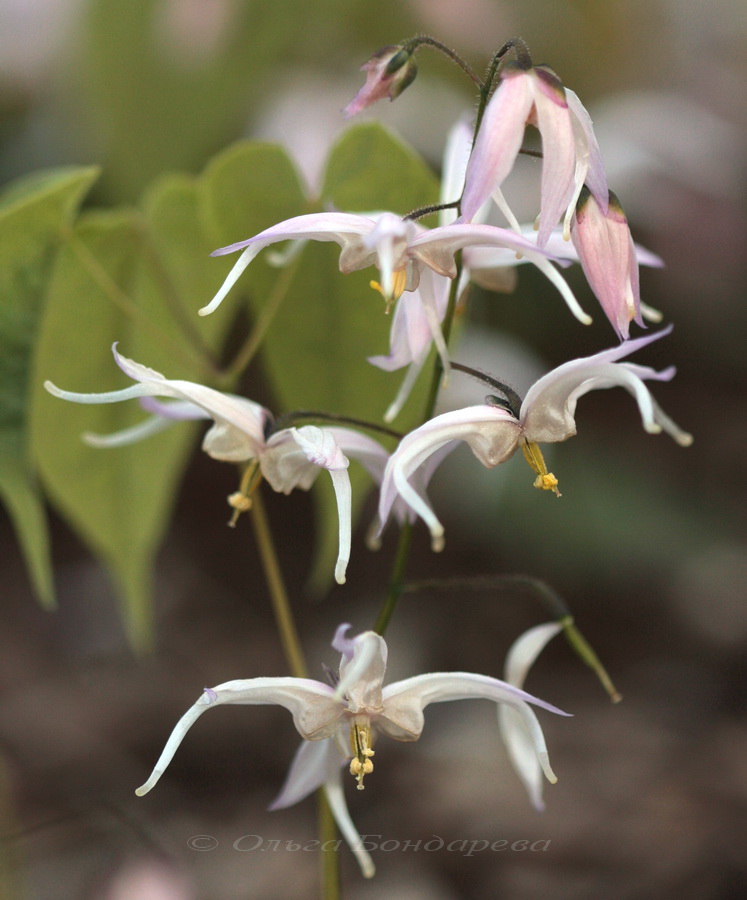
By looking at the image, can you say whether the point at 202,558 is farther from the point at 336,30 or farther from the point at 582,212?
the point at 582,212

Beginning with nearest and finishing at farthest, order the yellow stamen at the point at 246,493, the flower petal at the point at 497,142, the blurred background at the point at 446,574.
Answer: the flower petal at the point at 497,142 < the yellow stamen at the point at 246,493 < the blurred background at the point at 446,574

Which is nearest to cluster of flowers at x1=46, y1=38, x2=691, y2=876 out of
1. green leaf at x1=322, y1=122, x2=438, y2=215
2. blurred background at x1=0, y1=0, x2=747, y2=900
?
green leaf at x1=322, y1=122, x2=438, y2=215

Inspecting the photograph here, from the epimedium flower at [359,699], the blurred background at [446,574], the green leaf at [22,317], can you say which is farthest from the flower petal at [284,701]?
the blurred background at [446,574]

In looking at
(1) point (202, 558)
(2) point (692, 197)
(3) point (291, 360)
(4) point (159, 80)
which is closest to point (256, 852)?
(1) point (202, 558)

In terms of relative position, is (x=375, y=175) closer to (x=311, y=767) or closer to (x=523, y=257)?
(x=523, y=257)

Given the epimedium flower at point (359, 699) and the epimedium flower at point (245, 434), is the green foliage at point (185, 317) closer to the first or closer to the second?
the epimedium flower at point (245, 434)

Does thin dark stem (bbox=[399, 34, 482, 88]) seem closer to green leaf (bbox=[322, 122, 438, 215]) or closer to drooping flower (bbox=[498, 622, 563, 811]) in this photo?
green leaf (bbox=[322, 122, 438, 215])

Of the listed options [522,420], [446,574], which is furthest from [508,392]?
[446,574]
